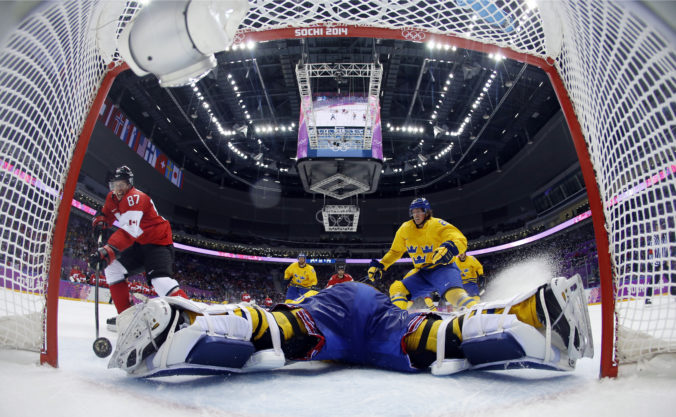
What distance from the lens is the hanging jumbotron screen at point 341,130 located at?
880cm

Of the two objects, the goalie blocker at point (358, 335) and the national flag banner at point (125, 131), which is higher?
the national flag banner at point (125, 131)

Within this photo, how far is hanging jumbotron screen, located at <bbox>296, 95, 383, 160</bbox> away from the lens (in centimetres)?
880

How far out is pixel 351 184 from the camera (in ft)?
35.2

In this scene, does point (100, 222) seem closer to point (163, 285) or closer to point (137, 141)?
point (163, 285)

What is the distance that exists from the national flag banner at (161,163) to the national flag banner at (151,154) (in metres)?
0.30

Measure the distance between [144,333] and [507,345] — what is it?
131 centimetres

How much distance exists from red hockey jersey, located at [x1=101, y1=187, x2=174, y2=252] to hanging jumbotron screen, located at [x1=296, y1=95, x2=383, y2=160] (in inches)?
254

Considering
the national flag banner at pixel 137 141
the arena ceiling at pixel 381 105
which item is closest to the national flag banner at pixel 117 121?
the national flag banner at pixel 137 141

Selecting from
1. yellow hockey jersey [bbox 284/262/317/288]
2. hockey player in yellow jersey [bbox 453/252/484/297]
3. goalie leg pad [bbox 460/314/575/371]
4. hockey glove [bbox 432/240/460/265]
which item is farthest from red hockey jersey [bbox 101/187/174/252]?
yellow hockey jersey [bbox 284/262/317/288]

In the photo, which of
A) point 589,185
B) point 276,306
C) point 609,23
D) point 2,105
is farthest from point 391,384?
point 2,105

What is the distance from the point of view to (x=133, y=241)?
2.58 m

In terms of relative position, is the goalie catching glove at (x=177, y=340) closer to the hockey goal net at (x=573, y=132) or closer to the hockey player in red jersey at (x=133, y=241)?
the hockey goal net at (x=573, y=132)

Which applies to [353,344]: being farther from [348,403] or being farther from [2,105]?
[2,105]

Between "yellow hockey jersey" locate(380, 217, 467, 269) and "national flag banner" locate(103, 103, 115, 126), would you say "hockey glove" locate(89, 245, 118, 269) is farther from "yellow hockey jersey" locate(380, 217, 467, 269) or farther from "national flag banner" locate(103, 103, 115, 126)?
"national flag banner" locate(103, 103, 115, 126)
